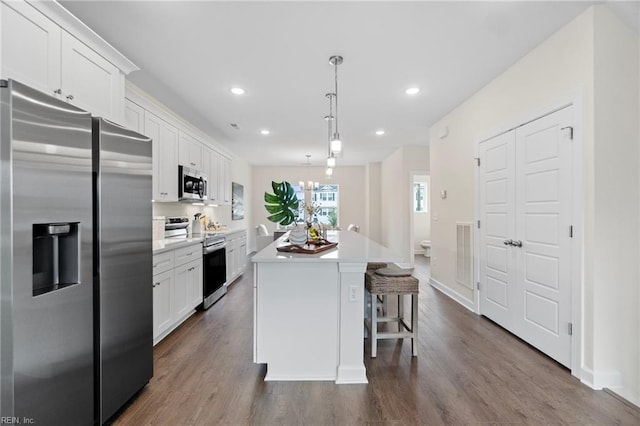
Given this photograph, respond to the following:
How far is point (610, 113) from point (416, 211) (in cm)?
716

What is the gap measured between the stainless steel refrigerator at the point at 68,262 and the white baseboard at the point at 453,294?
3542 millimetres

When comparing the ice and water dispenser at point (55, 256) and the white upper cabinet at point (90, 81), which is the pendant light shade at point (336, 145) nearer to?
the white upper cabinet at point (90, 81)

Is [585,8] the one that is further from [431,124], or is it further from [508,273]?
[431,124]

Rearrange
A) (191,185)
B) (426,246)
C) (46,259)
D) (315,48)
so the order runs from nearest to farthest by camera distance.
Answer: (46,259)
(315,48)
(191,185)
(426,246)

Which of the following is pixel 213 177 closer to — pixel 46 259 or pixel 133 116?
pixel 133 116

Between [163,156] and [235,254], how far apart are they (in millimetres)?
2212

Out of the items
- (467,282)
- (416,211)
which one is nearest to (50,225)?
(467,282)

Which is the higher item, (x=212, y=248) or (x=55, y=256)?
(x=55, y=256)

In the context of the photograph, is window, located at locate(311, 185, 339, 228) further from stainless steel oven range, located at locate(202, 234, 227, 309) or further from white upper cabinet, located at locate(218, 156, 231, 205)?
stainless steel oven range, located at locate(202, 234, 227, 309)

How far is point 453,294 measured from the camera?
4109mm

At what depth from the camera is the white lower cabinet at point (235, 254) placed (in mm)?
4770

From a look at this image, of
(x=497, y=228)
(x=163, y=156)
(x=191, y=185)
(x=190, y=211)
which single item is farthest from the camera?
(x=190, y=211)

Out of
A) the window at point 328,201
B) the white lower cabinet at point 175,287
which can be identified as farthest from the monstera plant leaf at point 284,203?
the white lower cabinet at point 175,287

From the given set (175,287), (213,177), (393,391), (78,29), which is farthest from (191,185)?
(393,391)
